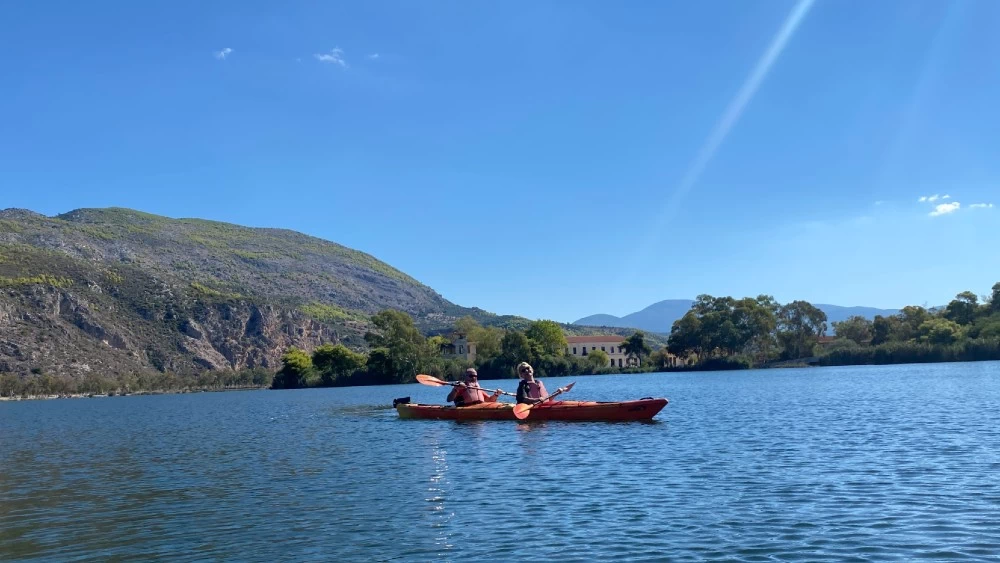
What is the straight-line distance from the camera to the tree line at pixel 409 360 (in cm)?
11606

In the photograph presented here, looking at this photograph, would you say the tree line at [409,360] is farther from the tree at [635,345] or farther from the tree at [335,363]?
the tree at [635,345]

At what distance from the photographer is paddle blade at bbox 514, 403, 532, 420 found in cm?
3331

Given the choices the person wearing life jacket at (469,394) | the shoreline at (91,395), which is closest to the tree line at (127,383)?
the shoreline at (91,395)

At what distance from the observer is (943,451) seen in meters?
21.0

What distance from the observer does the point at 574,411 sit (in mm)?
33750

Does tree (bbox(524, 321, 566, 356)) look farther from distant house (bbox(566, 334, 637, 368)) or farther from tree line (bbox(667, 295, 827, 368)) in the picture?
distant house (bbox(566, 334, 637, 368))

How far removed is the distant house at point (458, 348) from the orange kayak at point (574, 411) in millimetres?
111399

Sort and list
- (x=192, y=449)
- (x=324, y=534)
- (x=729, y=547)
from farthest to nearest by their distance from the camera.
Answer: (x=192, y=449)
(x=324, y=534)
(x=729, y=547)

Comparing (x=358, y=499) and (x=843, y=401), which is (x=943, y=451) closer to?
(x=358, y=499)

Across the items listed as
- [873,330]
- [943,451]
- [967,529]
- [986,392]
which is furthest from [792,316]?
[967,529]

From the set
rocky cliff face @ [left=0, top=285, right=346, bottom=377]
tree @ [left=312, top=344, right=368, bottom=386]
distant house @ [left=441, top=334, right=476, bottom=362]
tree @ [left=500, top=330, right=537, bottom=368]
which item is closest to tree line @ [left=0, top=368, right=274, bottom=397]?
rocky cliff face @ [left=0, top=285, right=346, bottom=377]

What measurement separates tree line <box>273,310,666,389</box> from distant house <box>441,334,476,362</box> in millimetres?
12704

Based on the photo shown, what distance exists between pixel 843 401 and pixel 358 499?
3215 centimetres

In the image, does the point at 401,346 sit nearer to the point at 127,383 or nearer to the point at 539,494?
the point at 127,383
